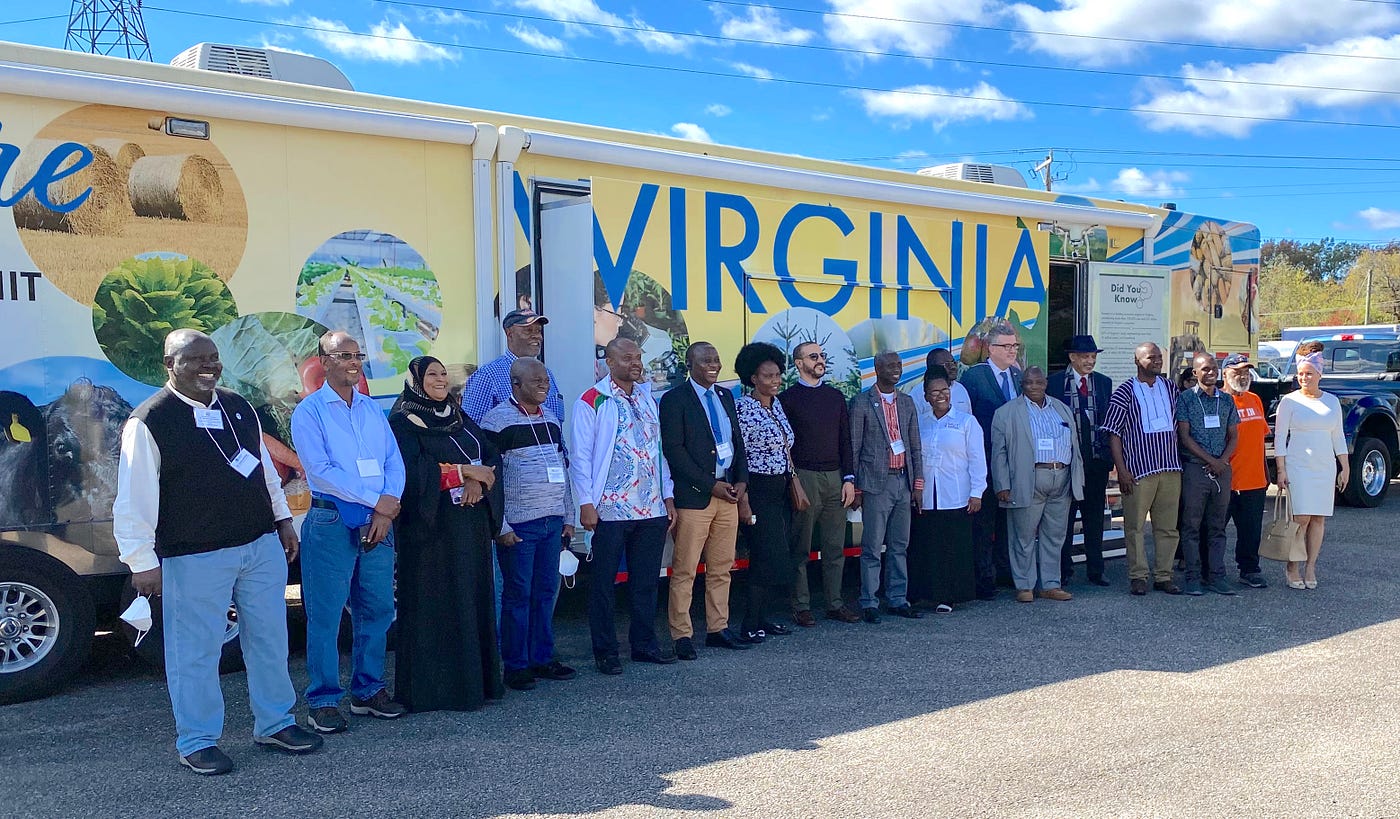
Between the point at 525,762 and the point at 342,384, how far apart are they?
1754 millimetres

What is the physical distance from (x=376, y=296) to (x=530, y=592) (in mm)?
1728

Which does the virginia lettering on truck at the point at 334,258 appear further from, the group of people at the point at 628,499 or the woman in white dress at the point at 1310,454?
the woman in white dress at the point at 1310,454

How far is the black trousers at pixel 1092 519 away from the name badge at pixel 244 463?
5672mm

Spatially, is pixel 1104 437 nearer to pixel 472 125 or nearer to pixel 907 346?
pixel 907 346

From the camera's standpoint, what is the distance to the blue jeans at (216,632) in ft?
13.8

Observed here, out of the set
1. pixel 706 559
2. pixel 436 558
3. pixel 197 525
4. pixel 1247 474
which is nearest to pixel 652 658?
pixel 706 559

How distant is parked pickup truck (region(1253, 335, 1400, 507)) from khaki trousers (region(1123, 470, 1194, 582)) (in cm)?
549

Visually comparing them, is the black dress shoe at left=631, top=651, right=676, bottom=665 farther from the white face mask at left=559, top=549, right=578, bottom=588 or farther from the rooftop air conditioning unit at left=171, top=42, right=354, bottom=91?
the rooftop air conditioning unit at left=171, top=42, right=354, bottom=91

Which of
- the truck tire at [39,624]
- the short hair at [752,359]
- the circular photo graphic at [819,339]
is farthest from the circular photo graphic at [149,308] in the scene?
the circular photo graphic at [819,339]

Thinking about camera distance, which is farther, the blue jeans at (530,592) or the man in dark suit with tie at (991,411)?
the man in dark suit with tie at (991,411)

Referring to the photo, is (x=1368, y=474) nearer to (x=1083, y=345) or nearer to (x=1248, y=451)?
(x=1248, y=451)

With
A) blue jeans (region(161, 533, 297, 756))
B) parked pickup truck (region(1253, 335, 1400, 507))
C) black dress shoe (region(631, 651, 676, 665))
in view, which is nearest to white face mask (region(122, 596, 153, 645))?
blue jeans (region(161, 533, 297, 756))

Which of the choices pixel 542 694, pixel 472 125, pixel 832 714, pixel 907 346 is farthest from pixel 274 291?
pixel 907 346

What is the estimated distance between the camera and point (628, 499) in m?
5.80
